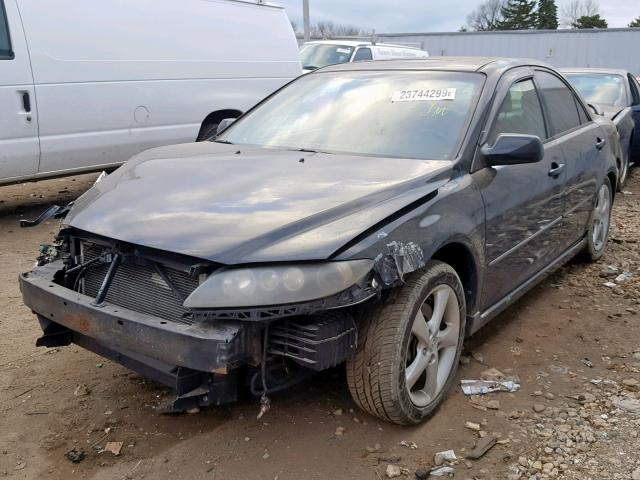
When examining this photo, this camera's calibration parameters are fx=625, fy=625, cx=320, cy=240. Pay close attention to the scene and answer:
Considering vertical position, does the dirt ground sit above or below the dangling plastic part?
below

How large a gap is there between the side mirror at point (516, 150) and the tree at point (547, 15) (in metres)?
61.9

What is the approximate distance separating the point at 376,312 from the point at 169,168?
1.37 m

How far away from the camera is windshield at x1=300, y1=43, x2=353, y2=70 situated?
12750mm

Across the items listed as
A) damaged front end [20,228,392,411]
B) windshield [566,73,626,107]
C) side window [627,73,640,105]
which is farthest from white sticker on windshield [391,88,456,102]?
side window [627,73,640,105]

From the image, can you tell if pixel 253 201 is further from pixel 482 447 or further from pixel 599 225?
pixel 599 225

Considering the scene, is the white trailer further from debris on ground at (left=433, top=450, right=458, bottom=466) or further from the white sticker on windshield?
debris on ground at (left=433, top=450, right=458, bottom=466)

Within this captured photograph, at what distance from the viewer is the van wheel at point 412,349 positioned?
255 cm

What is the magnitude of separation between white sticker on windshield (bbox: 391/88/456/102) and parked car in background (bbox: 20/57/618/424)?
0.03ft

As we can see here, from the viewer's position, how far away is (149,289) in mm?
2576

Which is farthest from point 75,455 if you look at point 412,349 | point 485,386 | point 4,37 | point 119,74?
point 119,74

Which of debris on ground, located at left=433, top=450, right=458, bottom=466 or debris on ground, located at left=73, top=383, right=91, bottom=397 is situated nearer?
debris on ground, located at left=433, top=450, right=458, bottom=466

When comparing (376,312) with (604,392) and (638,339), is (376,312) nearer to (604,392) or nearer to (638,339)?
(604,392)

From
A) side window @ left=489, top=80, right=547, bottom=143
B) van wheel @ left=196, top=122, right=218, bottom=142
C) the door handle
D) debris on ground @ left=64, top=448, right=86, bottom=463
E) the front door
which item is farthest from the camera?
van wheel @ left=196, top=122, right=218, bottom=142

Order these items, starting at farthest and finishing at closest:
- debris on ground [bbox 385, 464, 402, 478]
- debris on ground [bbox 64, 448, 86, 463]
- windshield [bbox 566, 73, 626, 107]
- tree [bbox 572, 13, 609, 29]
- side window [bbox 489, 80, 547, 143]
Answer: tree [bbox 572, 13, 609, 29] → windshield [bbox 566, 73, 626, 107] → side window [bbox 489, 80, 547, 143] → debris on ground [bbox 64, 448, 86, 463] → debris on ground [bbox 385, 464, 402, 478]
